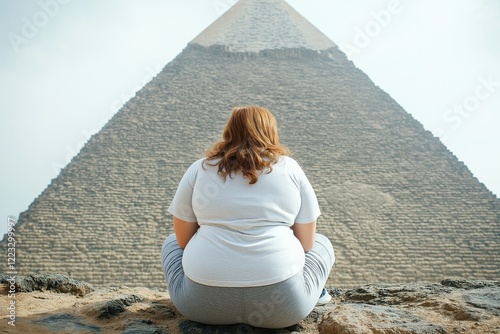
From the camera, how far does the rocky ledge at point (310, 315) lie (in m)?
2.02

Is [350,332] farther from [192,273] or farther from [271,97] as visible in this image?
[271,97]

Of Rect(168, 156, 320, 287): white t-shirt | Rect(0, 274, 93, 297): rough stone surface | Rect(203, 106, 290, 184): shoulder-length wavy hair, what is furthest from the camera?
Rect(0, 274, 93, 297): rough stone surface

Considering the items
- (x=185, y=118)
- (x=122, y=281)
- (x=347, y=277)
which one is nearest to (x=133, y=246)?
(x=122, y=281)

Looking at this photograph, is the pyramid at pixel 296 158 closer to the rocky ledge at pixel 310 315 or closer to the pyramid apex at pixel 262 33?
the pyramid apex at pixel 262 33

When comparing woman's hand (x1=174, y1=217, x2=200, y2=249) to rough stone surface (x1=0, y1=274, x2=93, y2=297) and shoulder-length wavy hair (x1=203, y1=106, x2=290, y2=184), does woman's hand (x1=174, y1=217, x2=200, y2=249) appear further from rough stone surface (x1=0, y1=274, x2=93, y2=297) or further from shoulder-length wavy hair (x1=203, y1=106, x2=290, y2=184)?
rough stone surface (x1=0, y1=274, x2=93, y2=297)

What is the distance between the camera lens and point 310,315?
2.27 metres

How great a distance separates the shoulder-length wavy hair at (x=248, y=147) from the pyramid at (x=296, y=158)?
10.6 m

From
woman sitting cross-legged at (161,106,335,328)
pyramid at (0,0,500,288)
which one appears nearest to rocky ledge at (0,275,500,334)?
woman sitting cross-legged at (161,106,335,328)

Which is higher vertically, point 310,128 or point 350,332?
point 310,128

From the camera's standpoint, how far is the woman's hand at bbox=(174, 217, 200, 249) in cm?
214

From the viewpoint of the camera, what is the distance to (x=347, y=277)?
12.4 meters

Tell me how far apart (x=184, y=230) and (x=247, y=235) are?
0.35m

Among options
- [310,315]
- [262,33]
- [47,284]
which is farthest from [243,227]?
[262,33]

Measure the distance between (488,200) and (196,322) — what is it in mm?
16836
